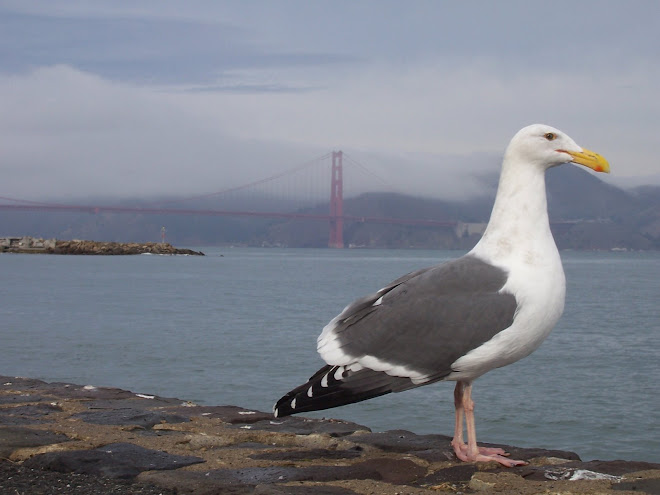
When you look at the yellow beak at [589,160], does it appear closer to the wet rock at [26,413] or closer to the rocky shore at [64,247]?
the wet rock at [26,413]

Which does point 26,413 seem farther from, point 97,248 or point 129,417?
point 97,248

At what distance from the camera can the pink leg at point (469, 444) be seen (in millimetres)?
3120

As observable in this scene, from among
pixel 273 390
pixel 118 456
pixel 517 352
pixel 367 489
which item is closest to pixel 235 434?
pixel 118 456

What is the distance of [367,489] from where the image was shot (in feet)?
8.82

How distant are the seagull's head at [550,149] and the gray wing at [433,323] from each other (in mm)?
465

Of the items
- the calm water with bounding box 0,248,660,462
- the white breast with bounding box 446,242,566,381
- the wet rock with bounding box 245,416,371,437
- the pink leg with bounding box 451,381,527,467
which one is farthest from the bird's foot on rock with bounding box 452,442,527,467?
the calm water with bounding box 0,248,660,462

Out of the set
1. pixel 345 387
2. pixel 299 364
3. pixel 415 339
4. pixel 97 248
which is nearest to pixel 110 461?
pixel 345 387

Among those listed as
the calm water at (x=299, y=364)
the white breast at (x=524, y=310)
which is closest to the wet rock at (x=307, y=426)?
the white breast at (x=524, y=310)

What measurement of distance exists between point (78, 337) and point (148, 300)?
9868 mm

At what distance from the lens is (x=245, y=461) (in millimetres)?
3078

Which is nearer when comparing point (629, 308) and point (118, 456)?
point (118, 456)

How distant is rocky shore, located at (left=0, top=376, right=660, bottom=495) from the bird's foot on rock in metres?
0.03

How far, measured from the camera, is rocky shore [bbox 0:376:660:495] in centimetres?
270

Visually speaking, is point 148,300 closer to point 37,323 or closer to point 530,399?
point 37,323
